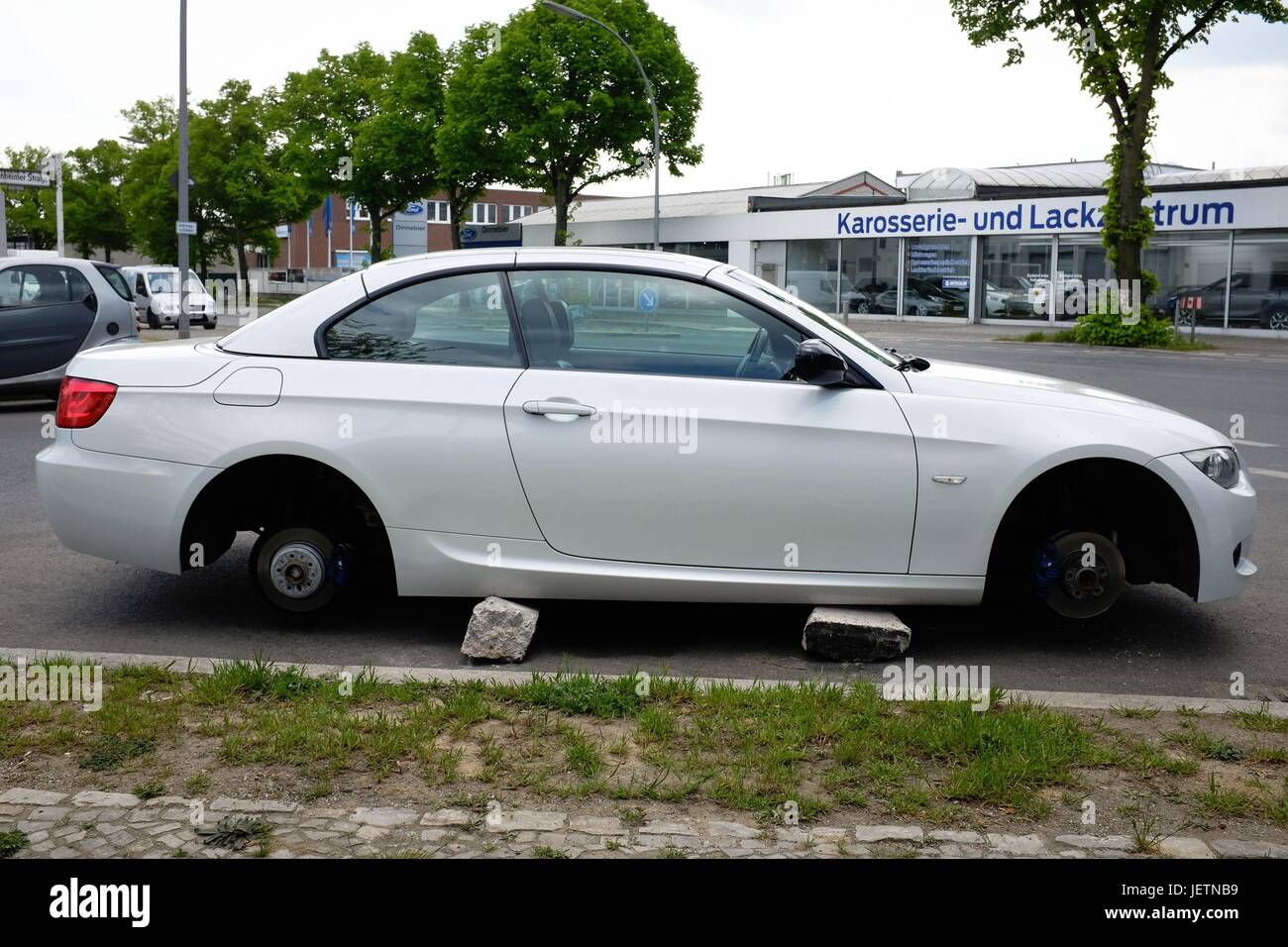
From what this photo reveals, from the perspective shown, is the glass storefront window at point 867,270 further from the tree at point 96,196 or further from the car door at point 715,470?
the tree at point 96,196

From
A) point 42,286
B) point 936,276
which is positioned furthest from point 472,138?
point 42,286

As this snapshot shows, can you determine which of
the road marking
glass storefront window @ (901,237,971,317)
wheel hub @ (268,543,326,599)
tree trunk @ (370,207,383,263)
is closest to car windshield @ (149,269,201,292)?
tree trunk @ (370,207,383,263)

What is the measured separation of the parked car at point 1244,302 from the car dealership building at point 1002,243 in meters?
0.03

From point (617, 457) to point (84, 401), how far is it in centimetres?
229

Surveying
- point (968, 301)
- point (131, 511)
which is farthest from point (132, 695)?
point (968, 301)

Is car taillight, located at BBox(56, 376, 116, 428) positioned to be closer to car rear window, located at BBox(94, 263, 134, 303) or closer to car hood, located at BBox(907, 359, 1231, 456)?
car hood, located at BBox(907, 359, 1231, 456)

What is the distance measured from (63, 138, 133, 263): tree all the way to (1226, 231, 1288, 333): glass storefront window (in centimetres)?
5938

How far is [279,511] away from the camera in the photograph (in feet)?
18.2

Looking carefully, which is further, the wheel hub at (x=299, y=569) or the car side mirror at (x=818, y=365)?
the wheel hub at (x=299, y=569)

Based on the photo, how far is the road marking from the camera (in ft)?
14.6

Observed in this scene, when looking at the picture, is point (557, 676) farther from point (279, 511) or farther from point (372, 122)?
point (372, 122)

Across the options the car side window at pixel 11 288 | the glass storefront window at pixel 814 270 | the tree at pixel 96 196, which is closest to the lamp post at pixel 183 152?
the car side window at pixel 11 288

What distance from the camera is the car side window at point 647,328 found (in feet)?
17.1
